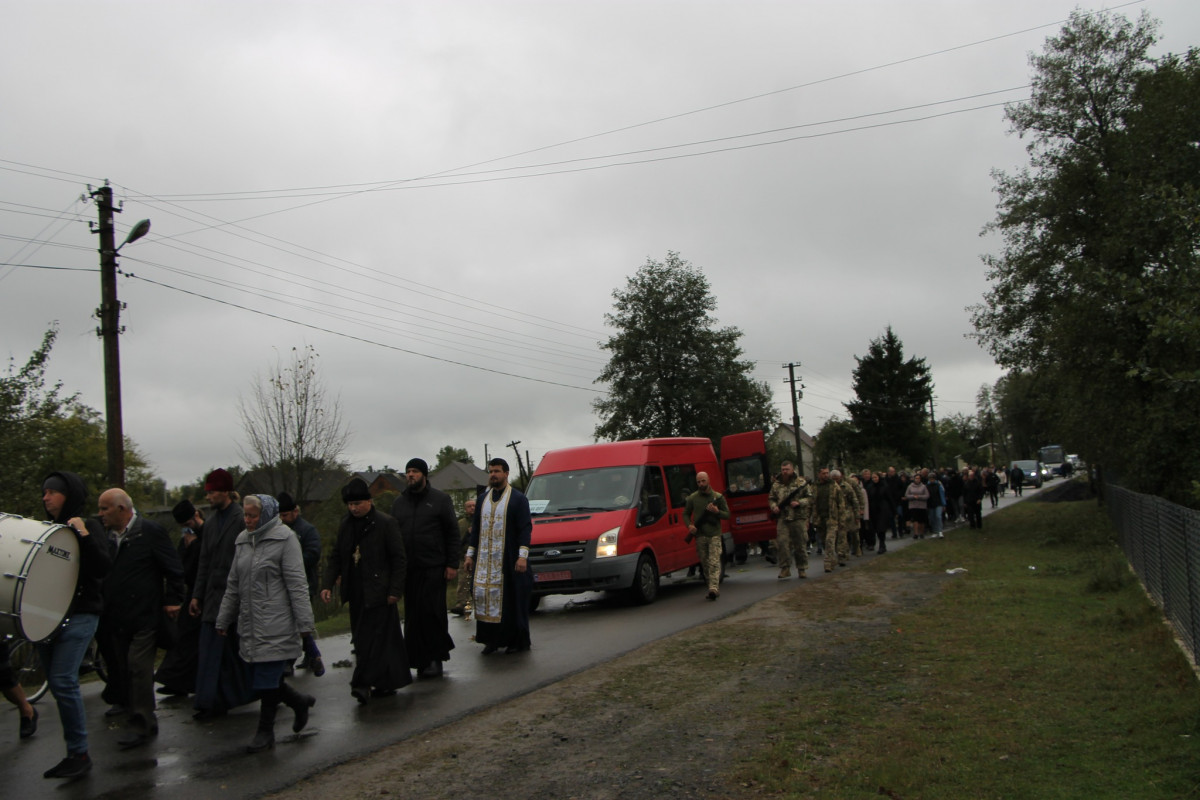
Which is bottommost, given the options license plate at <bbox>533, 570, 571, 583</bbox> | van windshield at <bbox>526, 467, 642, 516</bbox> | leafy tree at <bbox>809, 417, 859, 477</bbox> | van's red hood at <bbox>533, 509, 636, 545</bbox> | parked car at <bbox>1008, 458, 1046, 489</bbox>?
parked car at <bbox>1008, 458, 1046, 489</bbox>

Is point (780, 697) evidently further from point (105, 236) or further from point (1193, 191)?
point (105, 236)

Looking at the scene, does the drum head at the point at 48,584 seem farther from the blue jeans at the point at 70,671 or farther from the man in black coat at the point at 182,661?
the man in black coat at the point at 182,661

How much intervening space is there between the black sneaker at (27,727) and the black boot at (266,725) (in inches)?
77.3

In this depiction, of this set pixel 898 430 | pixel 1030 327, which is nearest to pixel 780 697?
pixel 1030 327

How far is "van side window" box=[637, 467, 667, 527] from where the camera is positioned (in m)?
14.2

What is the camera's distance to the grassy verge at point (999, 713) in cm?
509

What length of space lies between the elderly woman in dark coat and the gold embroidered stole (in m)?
3.31

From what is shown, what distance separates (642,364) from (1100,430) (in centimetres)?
3023

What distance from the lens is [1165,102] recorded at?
24.4 meters

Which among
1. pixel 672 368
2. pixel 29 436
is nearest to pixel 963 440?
pixel 672 368

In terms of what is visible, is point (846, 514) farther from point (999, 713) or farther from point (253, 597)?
point (253, 597)

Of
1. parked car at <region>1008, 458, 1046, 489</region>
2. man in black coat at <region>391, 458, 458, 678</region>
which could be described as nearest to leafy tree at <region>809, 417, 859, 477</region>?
parked car at <region>1008, 458, 1046, 489</region>

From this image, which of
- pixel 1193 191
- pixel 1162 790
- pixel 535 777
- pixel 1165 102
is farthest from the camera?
pixel 1165 102

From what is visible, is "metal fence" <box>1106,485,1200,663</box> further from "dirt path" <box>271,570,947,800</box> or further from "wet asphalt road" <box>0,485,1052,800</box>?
"wet asphalt road" <box>0,485,1052,800</box>
